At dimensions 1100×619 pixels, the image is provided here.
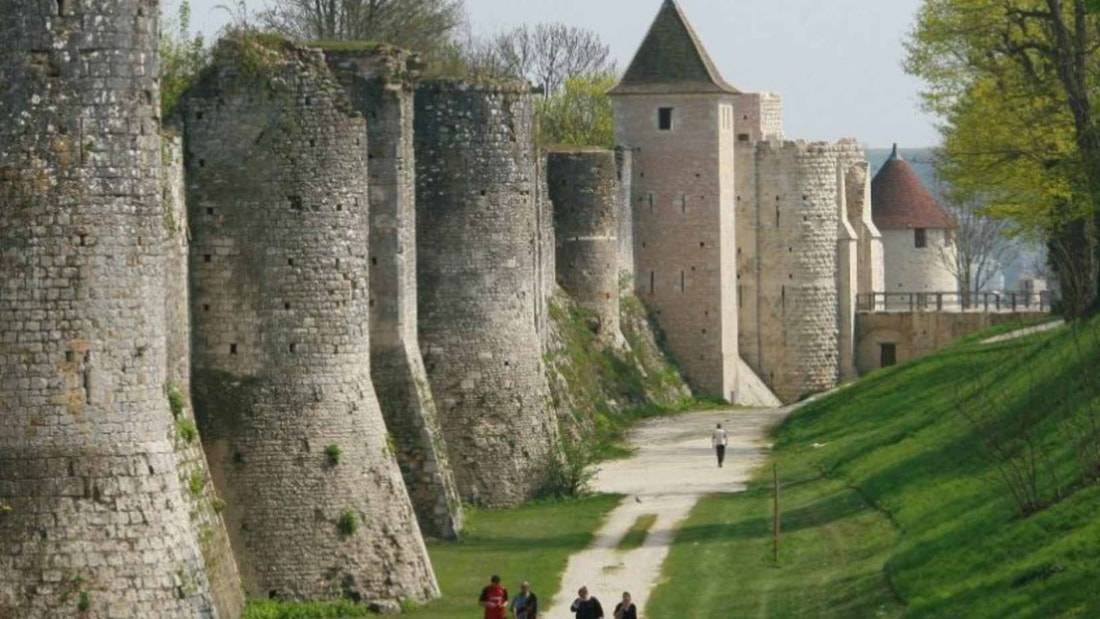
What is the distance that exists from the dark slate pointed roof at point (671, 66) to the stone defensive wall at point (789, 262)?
3.98 metres

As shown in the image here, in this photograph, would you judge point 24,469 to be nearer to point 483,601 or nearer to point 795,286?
point 483,601

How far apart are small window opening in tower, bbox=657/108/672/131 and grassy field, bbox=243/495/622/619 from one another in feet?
93.8

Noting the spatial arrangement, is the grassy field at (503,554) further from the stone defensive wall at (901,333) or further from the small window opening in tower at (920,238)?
the small window opening in tower at (920,238)

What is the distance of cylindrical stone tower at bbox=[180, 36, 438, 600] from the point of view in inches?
1321

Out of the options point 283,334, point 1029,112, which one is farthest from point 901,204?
point 283,334

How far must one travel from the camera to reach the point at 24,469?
26.2 m

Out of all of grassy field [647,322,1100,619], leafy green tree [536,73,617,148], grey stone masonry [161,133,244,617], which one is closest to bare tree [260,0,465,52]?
grassy field [647,322,1100,619]

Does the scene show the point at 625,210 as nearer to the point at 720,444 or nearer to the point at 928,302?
the point at 928,302

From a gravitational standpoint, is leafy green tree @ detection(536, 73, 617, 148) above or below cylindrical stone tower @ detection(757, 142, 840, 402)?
above

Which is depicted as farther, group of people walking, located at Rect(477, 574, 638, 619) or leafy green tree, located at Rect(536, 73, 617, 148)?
leafy green tree, located at Rect(536, 73, 617, 148)

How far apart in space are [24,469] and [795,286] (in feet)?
179

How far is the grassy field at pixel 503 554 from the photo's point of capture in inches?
1315

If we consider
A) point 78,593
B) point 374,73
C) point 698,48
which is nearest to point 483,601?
point 78,593

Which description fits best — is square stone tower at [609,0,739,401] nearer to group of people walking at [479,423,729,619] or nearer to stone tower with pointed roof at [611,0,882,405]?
stone tower with pointed roof at [611,0,882,405]
